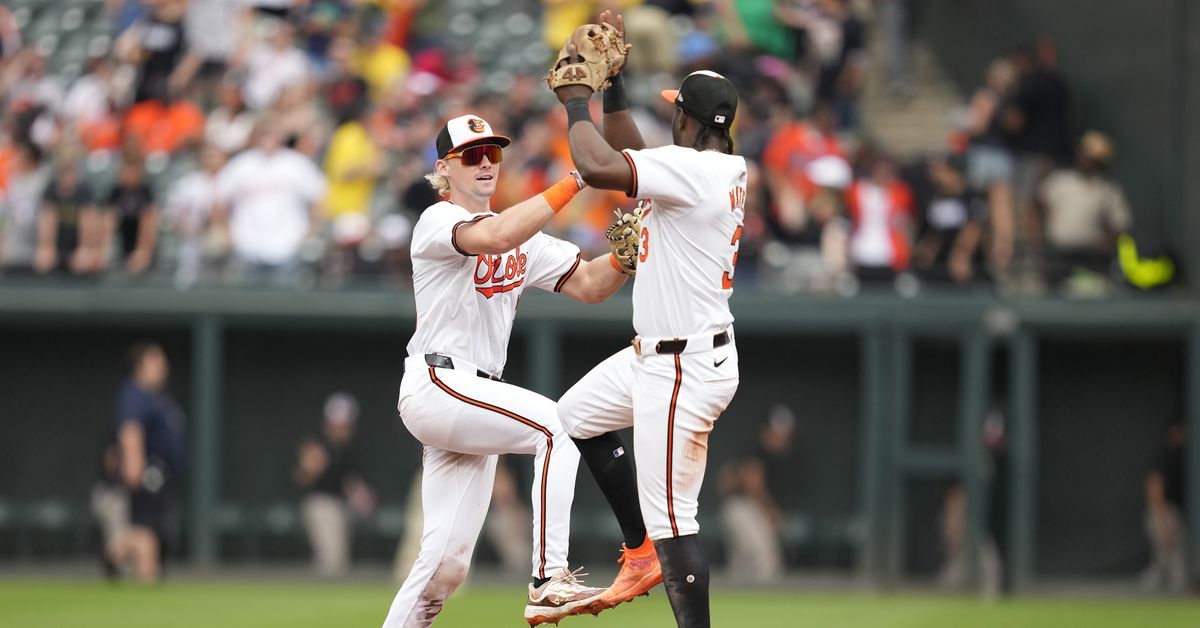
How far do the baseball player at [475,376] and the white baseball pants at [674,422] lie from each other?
0.35 m

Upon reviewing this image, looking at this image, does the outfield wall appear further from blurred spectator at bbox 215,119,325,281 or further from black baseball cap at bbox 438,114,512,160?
black baseball cap at bbox 438,114,512,160

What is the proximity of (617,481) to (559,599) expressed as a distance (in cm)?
53

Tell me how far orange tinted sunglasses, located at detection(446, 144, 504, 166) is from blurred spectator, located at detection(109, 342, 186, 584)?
6559 millimetres

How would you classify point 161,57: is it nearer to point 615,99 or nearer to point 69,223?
point 69,223

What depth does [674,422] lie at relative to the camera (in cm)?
666

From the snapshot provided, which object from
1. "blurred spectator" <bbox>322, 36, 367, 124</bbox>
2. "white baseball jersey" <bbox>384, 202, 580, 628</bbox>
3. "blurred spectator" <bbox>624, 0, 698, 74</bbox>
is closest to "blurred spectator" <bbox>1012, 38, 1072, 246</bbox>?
"blurred spectator" <bbox>624, 0, 698, 74</bbox>

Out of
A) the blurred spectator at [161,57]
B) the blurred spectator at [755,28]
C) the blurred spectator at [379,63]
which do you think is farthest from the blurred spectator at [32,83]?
the blurred spectator at [755,28]

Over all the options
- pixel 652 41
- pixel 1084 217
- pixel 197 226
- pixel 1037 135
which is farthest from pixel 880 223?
pixel 197 226

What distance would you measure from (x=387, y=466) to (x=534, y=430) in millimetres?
8047

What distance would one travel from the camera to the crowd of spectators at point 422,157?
44.9 feet

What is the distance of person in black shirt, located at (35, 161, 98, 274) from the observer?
45.9 feet

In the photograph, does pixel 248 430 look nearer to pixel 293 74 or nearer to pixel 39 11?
pixel 293 74

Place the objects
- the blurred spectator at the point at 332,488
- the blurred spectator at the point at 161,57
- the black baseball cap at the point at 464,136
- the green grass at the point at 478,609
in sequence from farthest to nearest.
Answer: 1. the blurred spectator at the point at 161,57
2. the blurred spectator at the point at 332,488
3. the green grass at the point at 478,609
4. the black baseball cap at the point at 464,136

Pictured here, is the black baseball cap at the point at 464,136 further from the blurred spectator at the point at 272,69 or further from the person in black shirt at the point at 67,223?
the blurred spectator at the point at 272,69
